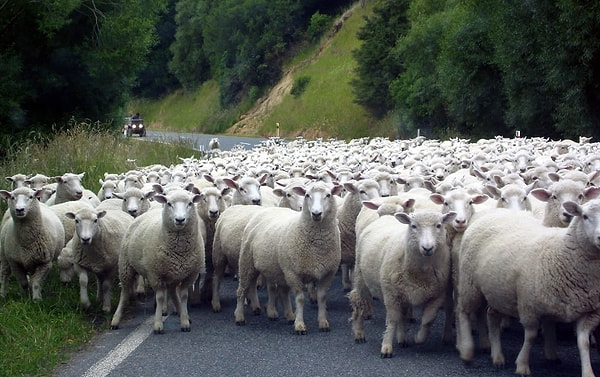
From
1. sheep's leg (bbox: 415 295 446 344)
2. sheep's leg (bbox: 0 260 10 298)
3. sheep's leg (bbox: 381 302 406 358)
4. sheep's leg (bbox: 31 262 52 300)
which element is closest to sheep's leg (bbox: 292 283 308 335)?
sheep's leg (bbox: 381 302 406 358)

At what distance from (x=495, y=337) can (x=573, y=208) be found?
4.34ft

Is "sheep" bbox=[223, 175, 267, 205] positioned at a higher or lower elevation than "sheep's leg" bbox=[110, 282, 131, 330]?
higher

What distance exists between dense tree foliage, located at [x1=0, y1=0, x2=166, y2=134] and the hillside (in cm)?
2394

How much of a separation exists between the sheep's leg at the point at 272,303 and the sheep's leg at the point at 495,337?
2.83 m

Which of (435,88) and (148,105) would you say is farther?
(148,105)

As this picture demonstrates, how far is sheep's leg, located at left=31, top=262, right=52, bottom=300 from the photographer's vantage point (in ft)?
34.5

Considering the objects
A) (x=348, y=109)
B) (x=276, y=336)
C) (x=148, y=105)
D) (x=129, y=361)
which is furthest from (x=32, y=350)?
(x=148, y=105)

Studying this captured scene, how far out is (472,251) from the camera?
795 centimetres

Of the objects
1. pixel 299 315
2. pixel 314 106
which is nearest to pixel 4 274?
pixel 299 315

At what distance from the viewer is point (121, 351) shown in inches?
325

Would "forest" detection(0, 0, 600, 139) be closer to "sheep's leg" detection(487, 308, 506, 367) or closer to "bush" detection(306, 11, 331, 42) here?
"bush" detection(306, 11, 331, 42)

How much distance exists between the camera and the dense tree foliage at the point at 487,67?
1144 inches

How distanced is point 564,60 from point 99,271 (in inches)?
851

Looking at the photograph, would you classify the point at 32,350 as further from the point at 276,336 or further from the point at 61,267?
the point at 61,267
